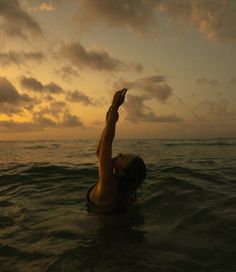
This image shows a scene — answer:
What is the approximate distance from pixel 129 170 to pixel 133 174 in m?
→ 0.10

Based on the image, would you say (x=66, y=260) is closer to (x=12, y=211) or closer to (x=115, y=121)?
(x=115, y=121)

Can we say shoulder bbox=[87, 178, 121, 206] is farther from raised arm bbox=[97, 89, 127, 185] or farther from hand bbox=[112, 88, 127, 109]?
hand bbox=[112, 88, 127, 109]

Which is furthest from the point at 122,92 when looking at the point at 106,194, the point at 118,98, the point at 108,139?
the point at 106,194

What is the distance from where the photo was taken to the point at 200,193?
731 centimetres

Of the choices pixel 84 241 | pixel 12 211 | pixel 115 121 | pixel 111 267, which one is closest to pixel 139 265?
pixel 111 267

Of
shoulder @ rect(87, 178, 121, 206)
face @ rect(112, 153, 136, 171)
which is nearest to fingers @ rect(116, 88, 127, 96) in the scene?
face @ rect(112, 153, 136, 171)

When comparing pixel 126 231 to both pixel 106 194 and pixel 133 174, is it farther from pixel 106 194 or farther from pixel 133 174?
pixel 133 174

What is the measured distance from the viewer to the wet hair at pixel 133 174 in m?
4.49

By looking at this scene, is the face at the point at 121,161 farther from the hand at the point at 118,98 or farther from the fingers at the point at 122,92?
the fingers at the point at 122,92

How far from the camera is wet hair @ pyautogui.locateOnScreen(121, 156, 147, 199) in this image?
4.49 meters

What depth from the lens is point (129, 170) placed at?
4.49 metres

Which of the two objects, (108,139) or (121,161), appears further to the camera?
(121,161)

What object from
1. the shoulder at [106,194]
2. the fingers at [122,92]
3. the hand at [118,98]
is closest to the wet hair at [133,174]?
the shoulder at [106,194]

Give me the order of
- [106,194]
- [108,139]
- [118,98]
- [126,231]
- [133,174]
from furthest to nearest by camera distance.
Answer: [126,231], [106,194], [133,174], [118,98], [108,139]
